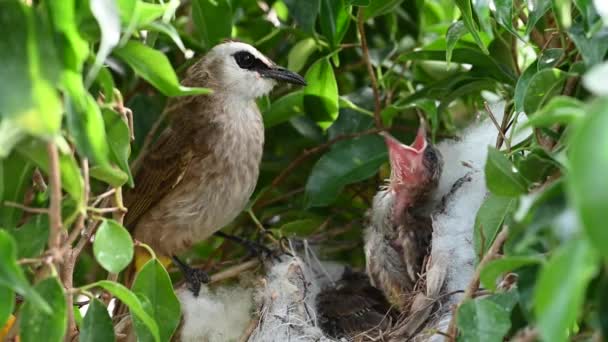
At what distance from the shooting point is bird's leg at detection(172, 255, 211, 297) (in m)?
2.32

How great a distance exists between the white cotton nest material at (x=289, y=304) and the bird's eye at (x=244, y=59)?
485mm

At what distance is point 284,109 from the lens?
7.38 feet

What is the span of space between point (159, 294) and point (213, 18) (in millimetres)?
782

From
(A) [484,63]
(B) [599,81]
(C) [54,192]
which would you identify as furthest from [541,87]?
(C) [54,192]

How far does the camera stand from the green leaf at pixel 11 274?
1.05 m

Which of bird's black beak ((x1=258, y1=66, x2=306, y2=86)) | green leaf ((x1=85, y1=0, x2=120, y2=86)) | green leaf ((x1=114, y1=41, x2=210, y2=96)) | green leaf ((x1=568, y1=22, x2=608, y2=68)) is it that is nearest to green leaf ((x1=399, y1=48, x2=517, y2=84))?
bird's black beak ((x1=258, y1=66, x2=306, y2=86))

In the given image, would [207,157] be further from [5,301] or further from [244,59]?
[5,301]

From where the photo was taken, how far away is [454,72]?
82.4 inches

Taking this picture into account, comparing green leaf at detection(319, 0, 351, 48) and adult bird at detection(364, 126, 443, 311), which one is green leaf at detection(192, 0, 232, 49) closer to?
green leaf at detection(319, 0, 351, 48)

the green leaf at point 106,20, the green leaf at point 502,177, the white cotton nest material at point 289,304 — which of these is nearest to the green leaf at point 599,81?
the green leaf at point 502,177

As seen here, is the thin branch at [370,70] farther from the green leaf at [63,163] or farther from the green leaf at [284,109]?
the green leaf at [63,163]

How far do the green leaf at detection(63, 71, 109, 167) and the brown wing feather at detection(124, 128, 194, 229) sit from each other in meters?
1.19

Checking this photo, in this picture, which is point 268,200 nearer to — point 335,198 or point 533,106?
point 335,198

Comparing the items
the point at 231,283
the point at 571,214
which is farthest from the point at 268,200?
the point at 571,214
